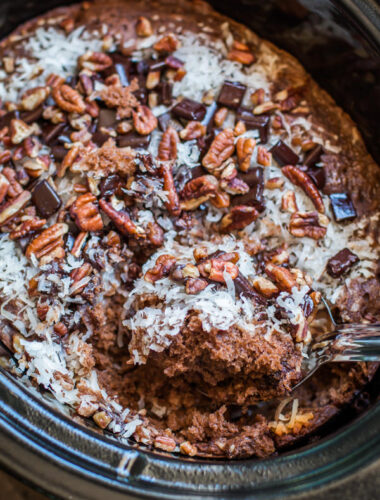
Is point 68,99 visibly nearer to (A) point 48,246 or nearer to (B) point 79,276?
(A) point 48,246

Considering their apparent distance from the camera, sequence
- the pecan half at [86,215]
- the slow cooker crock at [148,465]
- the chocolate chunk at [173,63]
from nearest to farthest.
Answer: the slow cooker crock at [148,465] → the pecan half at [86,215] → the chocolate chunk at [173,63]

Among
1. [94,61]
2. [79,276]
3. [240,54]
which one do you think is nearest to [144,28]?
[94,61]

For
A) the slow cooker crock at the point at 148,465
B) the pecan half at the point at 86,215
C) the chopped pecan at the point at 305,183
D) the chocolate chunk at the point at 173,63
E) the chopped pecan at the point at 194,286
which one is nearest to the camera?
the slow cooker crock at the point at 148,465

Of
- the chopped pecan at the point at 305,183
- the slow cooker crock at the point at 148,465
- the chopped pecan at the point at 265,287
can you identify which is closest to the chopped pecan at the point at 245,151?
the chopped pecan at the point at 305,183

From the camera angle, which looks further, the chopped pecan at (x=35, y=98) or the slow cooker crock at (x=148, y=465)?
the chopped pecan at (x=35, y=98)

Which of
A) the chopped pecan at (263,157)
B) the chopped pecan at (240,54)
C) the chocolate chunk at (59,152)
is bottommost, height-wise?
the chocolate chunk at (59,152)

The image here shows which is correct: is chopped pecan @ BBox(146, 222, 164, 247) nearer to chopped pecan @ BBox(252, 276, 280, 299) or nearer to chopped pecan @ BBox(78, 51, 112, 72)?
chopped pecan @ BBox(252, 276, 280, 299)

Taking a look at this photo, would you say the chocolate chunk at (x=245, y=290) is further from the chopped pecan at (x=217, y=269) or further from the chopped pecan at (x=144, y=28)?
the chopped pecan at (x=144, y=28)

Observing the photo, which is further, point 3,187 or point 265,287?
point 3,187
